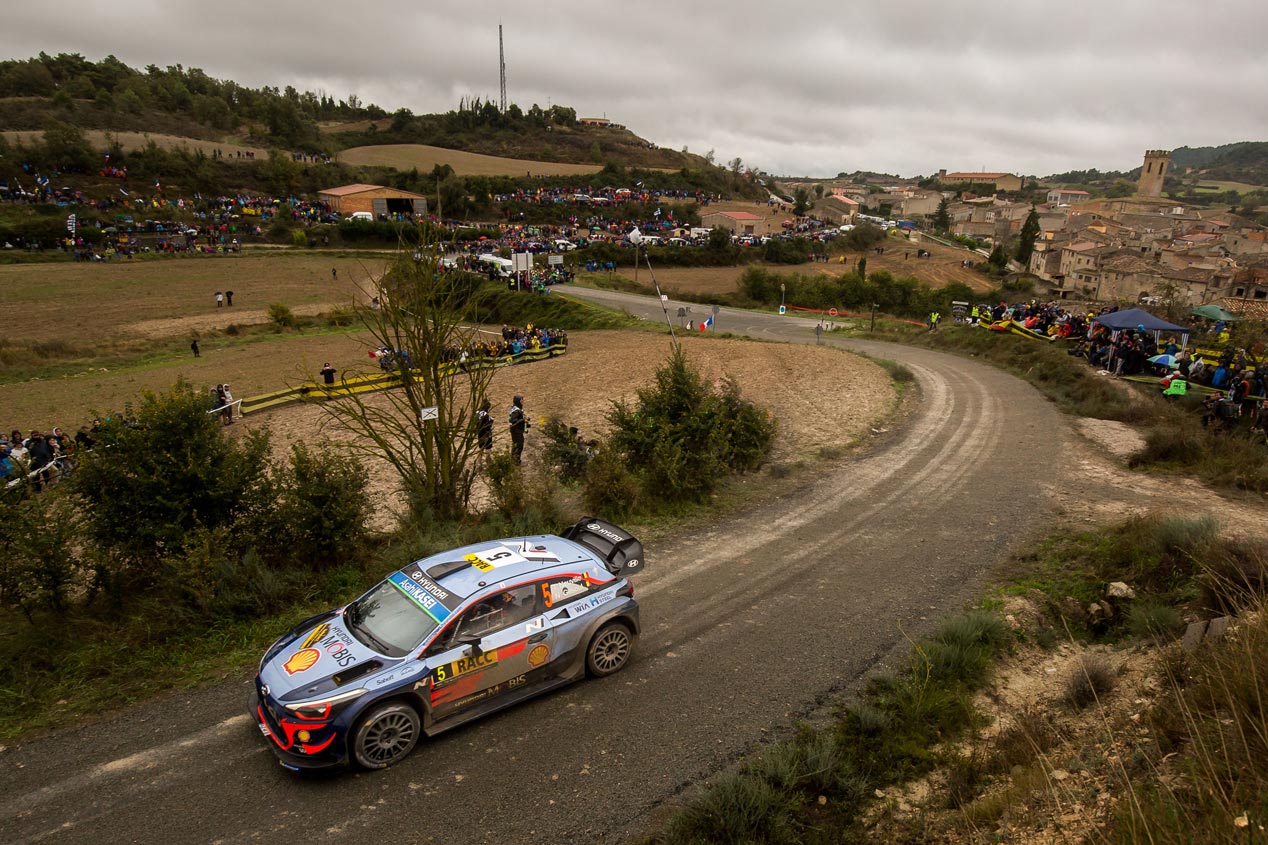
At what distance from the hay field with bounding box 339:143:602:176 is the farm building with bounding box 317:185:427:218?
26948 mm

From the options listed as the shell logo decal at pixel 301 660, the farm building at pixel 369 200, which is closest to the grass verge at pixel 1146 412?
the shell logo decal at pixel 301 660

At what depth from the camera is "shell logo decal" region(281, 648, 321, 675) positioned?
6.52m

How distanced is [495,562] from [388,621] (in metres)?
1.26

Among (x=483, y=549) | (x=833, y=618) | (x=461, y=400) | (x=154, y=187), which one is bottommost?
(x=461, y=400)

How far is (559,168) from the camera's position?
133000 mm

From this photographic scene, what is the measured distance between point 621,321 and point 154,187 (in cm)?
7042

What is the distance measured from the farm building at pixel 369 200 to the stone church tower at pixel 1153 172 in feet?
600

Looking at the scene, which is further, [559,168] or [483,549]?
[559,168]

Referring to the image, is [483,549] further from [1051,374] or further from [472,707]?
[1051,374]

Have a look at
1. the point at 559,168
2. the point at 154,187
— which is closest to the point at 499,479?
the point at 154,187

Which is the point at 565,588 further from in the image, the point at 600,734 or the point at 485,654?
the point at 600,734

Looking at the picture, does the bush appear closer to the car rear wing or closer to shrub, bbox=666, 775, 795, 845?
the car rear wing

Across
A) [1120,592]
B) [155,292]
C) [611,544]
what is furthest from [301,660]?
[155,292]

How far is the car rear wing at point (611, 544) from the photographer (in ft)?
28.8
